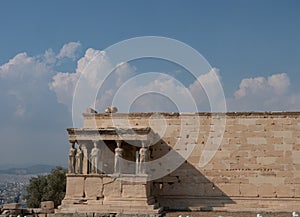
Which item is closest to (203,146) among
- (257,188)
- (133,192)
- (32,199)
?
(257,188)

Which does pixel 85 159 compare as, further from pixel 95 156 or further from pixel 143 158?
pixel 143 158

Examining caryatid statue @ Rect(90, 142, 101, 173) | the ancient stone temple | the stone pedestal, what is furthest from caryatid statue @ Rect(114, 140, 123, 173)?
caryatid statue @ Rect(90, 142, 101, 173)

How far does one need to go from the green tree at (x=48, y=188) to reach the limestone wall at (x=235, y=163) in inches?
417

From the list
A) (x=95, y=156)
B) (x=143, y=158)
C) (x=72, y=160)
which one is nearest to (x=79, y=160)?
(x=72, y=160)

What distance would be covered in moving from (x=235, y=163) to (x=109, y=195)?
18.4ft

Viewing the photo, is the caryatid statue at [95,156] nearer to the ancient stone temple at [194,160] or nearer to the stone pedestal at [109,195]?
the ancient stone temple at [194,160]

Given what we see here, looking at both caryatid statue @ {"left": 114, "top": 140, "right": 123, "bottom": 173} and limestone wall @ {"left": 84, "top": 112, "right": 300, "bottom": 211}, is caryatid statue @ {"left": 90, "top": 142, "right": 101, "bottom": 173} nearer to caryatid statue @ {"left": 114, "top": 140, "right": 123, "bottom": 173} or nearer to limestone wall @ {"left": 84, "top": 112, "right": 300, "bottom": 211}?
caryatid statue @ {"left": 114, "top": 140, "right": 123, "bottom": 173}

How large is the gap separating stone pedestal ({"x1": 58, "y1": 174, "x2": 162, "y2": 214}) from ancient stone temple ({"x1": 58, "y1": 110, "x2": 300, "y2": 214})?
0.13ft

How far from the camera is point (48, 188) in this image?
28734mm

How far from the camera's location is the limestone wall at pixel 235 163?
19.0m

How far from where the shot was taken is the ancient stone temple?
1828cm

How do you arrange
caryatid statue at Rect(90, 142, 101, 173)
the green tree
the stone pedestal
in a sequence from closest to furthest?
the stone pedestal < caryatid statue at Rect(90, 142, 101, 173) < the green tree

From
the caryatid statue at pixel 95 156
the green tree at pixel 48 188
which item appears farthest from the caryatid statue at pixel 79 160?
the green tree at pixel 48 188

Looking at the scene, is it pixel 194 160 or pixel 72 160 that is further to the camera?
pixel 194 160
